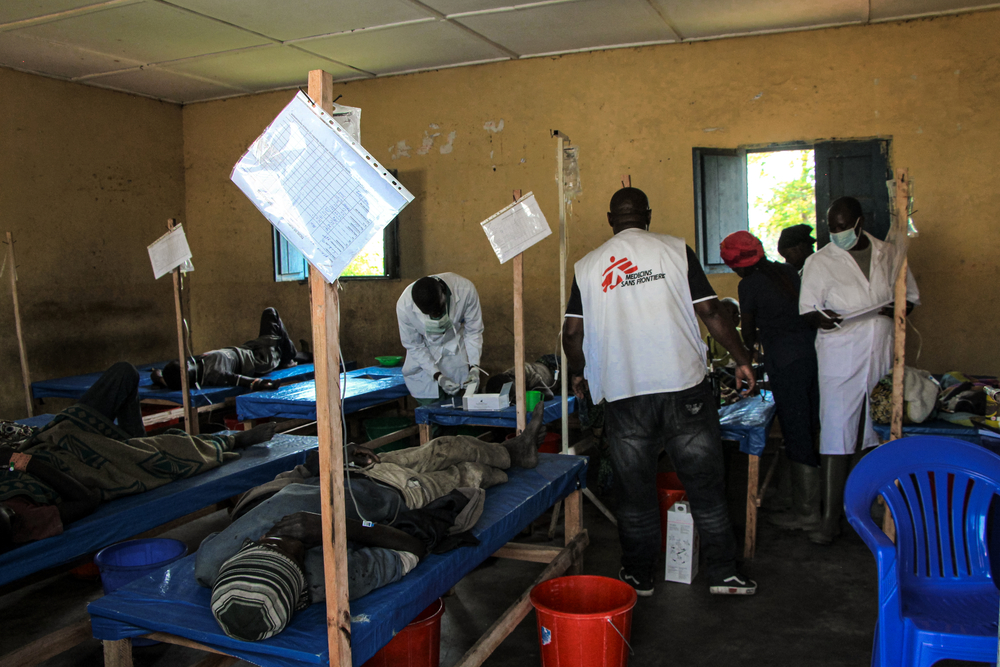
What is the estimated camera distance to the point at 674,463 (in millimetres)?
2844

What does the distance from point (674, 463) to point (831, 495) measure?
0.99 meters

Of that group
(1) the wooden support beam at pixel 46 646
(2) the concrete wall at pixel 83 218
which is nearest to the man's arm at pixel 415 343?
(1) the wooden support beam at pixel 46 646

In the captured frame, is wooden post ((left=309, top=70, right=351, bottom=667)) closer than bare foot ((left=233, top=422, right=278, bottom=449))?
Yes

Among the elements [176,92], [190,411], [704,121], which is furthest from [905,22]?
[176,92]

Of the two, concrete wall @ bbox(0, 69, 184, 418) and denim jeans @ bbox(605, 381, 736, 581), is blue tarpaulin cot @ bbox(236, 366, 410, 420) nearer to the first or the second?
denim jeans @ bbox(605, 381, 736, 581)

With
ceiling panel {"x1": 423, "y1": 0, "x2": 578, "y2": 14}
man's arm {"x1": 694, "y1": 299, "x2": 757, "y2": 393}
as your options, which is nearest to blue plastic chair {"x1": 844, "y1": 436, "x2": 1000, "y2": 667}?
man's arm {"x1": 694, "y1": 299, "x2": 757, "y2": 393}

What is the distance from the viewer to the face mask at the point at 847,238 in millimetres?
3238

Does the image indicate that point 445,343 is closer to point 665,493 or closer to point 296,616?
point 665,493

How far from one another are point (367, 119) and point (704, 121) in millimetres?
2650

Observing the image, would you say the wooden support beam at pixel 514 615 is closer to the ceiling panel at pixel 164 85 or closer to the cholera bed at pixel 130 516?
the cholera bed at pixel 130 516

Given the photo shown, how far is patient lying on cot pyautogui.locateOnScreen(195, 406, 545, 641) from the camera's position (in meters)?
1.64

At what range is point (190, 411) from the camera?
13.3 ft

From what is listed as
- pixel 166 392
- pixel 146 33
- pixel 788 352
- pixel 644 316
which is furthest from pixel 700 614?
pixel 146 33

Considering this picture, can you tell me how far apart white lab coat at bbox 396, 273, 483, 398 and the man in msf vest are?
1.31 m
